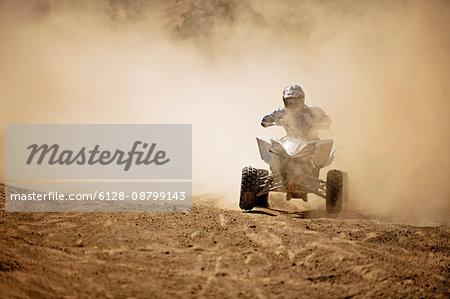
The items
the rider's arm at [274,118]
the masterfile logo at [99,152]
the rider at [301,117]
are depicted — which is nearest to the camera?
the rider at [301,117]

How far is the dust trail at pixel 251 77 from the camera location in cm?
970

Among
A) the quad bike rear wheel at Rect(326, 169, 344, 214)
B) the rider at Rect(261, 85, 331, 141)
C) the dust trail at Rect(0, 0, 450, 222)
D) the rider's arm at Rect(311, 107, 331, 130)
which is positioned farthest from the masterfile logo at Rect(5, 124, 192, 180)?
the quad bike rear wheel at Rect(326, 169, 344, 214)

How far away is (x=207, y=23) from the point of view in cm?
2009

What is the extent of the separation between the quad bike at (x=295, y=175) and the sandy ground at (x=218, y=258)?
0.77 meters

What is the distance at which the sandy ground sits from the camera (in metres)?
3.35

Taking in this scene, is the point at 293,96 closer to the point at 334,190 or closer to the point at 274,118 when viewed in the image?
the point at 274,118

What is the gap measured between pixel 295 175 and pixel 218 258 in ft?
9.33

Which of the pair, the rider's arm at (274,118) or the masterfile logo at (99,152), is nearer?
the rider's arm at (274,118)

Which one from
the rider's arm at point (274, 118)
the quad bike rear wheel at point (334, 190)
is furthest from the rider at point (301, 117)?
the quad bike rear wheel at point (334, 190)

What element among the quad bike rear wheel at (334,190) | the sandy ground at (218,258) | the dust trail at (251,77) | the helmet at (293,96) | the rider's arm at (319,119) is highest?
the dust trail at (251,77)

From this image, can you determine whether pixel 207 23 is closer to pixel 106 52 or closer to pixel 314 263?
pixel 106 52

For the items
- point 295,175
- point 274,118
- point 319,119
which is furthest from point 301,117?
point 295,175

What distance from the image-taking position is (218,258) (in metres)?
4.06

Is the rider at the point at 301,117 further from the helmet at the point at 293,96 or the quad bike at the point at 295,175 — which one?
the quad bike at the point at 295,175
